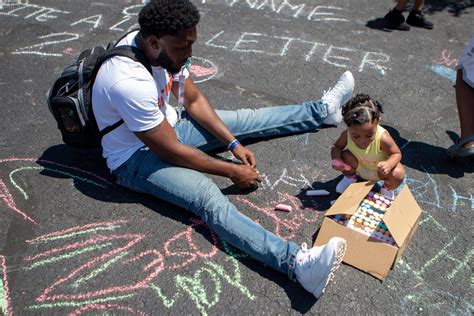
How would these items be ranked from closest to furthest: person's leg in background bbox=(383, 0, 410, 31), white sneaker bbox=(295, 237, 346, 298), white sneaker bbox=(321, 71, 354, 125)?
white sneaker bbox=(295, 237, 346, 298)
white sneaker bbox=(321, 71, 354, 125)
person's leg in background bbox=(383, 0, 410, 31)

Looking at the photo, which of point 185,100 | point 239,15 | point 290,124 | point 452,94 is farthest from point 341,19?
point 185,100

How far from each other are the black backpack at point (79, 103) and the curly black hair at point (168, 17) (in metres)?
0.27

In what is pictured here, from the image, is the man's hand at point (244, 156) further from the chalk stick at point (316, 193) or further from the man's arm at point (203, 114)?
the chalk stick at point (316, 193)

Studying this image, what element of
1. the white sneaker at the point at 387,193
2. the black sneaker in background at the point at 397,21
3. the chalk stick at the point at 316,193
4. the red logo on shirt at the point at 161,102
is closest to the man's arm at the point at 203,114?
the red logo on shirt at the point at 161,102

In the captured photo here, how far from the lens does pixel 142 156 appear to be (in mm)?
3150

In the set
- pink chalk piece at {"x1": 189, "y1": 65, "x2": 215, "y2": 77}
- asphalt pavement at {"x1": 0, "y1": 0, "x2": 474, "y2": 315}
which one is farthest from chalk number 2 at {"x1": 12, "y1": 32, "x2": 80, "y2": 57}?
pink chalk piece at {"x1": 189, "y1": 65, "x2": 215, "y2": 77}

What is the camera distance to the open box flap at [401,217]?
2.69 meters

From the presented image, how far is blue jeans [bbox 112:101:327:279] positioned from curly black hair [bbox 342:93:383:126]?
882 millimetres

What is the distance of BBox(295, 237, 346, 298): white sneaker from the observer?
253 cm

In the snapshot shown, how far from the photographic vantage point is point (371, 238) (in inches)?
109

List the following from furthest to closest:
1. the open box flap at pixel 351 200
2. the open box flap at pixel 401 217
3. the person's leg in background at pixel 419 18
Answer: the person's leg in background at pixel 419 18, the open box flap at pixel 351 200, the open box flap at pixel 401 217

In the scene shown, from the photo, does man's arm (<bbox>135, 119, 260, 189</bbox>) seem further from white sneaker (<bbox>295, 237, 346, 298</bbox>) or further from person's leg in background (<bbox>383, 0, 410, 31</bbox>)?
person's leg in background (<bbox>383, 0, 410, 31</bbox>)

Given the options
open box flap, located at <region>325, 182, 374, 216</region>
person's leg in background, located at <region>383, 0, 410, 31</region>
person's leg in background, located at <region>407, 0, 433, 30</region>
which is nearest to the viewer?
open box flap, located at <region>325, 182, 374, 216</region>

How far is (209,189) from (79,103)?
0.99 m
